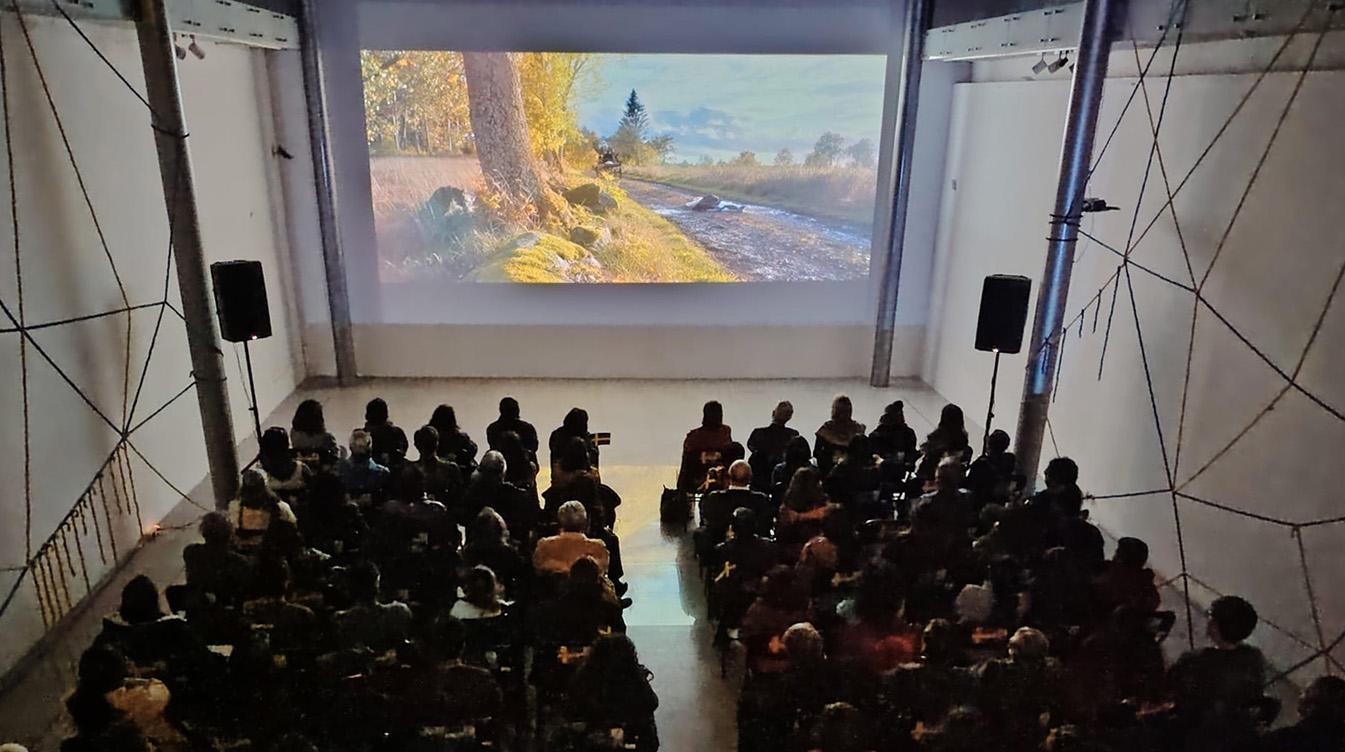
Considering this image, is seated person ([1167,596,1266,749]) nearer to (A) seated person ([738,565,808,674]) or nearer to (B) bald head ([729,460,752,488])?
(A) seated person ([738,565,808,674])

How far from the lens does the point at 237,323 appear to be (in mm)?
4484

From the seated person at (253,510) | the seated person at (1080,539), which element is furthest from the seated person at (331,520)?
the seated person at (1080,539)

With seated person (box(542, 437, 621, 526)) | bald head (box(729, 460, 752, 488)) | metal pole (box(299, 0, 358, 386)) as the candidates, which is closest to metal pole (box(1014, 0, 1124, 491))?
bald head (box(729, 460, 752, 488))

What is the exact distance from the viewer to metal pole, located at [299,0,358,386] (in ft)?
20.2

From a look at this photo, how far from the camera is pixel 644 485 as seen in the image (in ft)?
17.3

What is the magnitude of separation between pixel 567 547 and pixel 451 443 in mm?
1165

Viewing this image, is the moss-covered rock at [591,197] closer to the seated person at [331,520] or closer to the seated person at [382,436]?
the seated person at [382,436]

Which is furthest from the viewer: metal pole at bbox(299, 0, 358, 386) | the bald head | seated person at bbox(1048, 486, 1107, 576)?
metal pole at bbox(299, 0, 358, 386)

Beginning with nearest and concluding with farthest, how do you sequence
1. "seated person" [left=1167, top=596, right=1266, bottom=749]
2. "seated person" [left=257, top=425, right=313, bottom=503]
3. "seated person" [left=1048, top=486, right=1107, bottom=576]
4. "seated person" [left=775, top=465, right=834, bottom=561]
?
1. "seated person" [left=1167, top=596, right=1266, bottom=749]
2. "seated person" [left=1048, top=486, right=1107, bottom=576]
3. "seated person" [left=775, top=465, right=834, bottom=561]
4. "seated person" [left=257, top=425, right=313, bottom=503]

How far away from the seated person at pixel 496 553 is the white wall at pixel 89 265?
186 cm

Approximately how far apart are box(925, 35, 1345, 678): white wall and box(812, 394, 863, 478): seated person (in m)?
1.40

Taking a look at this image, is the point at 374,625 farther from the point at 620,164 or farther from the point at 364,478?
the point at 620,164

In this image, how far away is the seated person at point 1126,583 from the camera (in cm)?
309

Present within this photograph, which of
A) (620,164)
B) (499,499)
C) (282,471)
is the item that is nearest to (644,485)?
→ (499,499)
